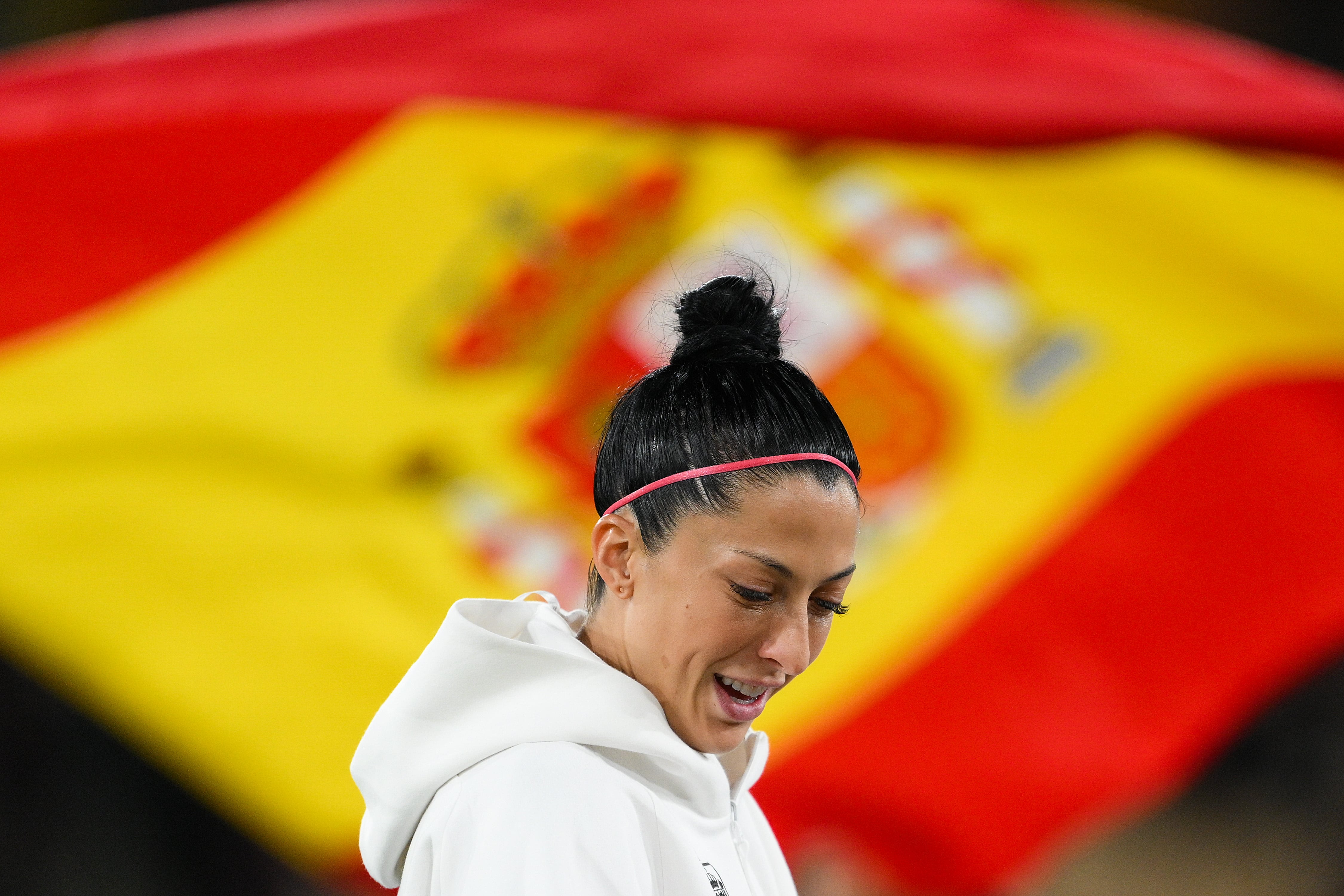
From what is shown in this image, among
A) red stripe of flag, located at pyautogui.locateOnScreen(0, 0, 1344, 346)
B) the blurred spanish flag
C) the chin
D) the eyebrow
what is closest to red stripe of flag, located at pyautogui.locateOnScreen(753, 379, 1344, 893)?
the blurred spanish flag

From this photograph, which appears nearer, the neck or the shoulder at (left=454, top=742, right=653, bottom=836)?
the shoulder at (left=454, top=742, right=653, bottom=836)

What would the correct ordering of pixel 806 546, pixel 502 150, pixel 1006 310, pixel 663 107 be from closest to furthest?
pixel 806 546
pixel 663 107
pixel 502 150
pixel 1006 310

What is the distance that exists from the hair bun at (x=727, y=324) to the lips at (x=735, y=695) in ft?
0.73

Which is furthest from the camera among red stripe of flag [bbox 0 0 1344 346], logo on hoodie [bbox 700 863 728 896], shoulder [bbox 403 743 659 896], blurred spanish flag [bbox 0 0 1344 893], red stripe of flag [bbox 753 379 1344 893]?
red stripe of flag [bbox 753 379 1344 893]

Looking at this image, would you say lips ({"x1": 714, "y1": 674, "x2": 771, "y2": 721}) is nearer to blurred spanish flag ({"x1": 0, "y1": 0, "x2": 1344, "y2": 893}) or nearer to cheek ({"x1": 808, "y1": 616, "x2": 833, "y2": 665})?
cheek ({"x1": 808, "y1": 616, "x2": 833, "y2": 665})

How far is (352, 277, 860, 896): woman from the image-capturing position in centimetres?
103

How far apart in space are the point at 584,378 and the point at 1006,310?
2.89 feet

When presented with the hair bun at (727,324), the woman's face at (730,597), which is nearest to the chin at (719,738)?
the woman's face at (730,597)

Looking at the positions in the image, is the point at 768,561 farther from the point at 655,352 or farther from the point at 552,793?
the point at 655,352

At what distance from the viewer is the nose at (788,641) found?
1.05 meters

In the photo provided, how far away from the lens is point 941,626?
311 cm

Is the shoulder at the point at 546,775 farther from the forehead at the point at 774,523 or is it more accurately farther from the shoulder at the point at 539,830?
the forehead at the point at 774,523

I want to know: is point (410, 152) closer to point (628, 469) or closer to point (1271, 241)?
point (1271, 241)

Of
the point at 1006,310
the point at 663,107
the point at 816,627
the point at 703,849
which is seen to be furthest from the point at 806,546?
the point at 1006,310
